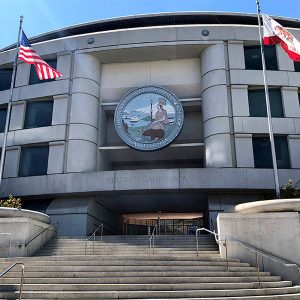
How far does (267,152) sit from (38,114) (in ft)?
52.7

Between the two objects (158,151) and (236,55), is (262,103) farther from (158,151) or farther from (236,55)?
(158,151)

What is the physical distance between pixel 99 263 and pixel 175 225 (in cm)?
2303

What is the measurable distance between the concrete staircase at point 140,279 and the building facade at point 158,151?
9.85 metres

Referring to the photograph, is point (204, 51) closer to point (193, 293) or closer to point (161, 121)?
point (161, 121)

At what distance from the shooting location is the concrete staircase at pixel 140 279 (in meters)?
9.13

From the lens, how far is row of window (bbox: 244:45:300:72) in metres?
25.1

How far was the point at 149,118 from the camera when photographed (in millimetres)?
24938

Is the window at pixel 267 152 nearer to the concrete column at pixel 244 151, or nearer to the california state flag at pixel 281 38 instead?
the concrete column at pixel 244 151

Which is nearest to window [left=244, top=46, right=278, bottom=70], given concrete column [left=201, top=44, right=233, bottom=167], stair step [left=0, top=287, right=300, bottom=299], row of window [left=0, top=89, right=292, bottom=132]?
row of window [left=0, top=89, right=292, bottom=132]

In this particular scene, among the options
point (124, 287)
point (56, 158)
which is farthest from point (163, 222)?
point (124, 287)

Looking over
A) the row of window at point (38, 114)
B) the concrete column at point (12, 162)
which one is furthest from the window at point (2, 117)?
the concrete column at point (12, 162)

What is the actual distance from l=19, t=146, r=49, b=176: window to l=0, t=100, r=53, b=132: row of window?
1.79m

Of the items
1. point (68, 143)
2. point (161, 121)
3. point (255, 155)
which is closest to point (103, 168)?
point (68, 143)

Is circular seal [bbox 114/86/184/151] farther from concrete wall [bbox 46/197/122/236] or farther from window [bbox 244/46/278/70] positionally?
window [bbox 244/46/278/70]
